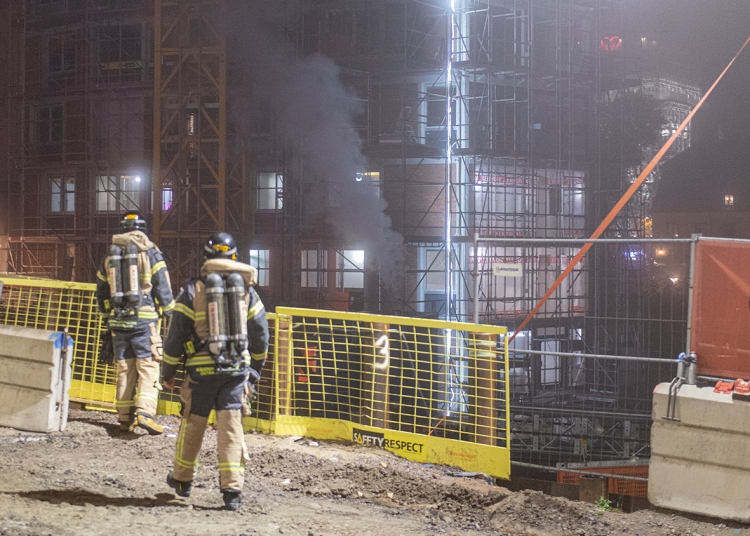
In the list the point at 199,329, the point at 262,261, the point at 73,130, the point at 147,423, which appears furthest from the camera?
the point at 73,130

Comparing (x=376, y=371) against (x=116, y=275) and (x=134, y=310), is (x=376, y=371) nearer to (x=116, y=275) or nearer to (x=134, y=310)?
(x=134, y=310)

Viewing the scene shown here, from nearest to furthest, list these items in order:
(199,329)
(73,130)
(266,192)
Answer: (199,329), (266,192), (73,130)

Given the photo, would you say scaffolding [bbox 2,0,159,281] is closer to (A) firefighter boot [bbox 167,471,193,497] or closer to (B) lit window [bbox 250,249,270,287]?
(B) lit window [bbox 250,249,270,287]

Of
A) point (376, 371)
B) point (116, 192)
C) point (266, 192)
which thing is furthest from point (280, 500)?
point (116, 192)

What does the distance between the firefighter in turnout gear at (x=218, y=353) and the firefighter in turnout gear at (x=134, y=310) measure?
1930 millimetres

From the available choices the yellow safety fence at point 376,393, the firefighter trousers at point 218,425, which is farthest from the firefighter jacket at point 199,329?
the yellow safety fence at point 376,393

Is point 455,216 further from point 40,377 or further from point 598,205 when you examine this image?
point 40,377

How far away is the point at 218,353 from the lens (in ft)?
18.1

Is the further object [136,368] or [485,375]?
[136,368]

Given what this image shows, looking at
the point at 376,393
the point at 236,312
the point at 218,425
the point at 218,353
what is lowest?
the point at 376,393

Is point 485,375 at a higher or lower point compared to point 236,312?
lower

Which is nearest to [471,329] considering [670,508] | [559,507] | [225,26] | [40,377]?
[559,507]

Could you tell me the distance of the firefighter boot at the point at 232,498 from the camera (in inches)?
220

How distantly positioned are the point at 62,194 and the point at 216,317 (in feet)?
98.2
